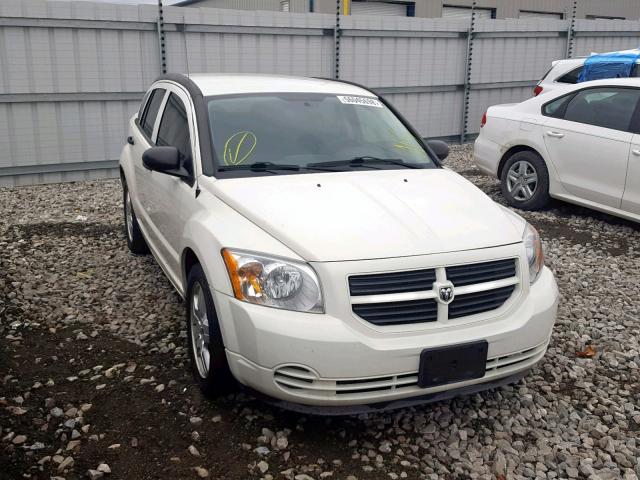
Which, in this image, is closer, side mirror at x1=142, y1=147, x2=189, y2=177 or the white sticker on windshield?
side mirror at x1=142, y1=147, x2=189, y2=177

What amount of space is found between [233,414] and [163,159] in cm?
153

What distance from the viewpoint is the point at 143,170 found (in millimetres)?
4977

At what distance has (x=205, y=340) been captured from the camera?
11.2 ft

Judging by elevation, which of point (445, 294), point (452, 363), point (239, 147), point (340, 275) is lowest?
point (452, 363)

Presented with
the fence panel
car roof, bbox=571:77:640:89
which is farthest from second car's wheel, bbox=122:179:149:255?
the fence panel

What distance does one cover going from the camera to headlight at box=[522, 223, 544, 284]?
11.0 feet

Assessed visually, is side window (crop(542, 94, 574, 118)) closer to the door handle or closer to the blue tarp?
the door handle

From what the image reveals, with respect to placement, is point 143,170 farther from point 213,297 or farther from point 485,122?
point 485,122

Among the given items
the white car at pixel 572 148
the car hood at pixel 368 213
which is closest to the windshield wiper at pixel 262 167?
the car hood at pixel 368 213

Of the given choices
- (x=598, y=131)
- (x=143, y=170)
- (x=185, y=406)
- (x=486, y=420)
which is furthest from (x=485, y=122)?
(x=185, y=406)

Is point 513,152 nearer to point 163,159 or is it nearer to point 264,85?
point 264,85

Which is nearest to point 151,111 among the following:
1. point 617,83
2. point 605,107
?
point 605,107

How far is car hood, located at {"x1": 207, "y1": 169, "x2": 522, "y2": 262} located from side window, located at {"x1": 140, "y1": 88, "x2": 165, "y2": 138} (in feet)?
5.69

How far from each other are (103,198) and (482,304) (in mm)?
6594
